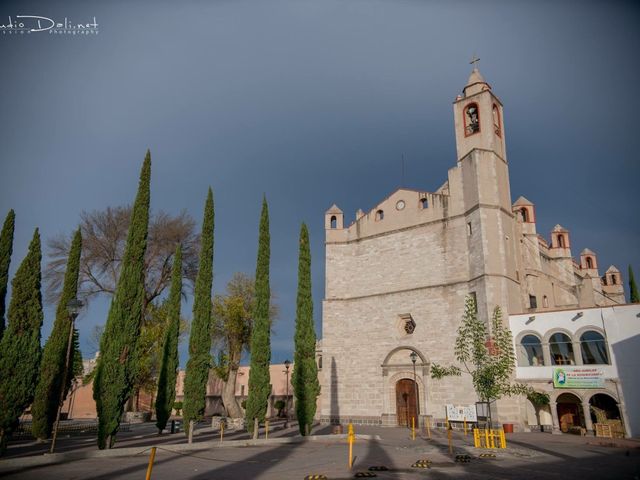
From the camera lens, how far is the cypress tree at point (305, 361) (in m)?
19.7

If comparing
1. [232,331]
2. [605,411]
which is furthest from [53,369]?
[605,411]

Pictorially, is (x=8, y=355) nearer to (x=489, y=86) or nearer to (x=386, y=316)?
(x=386, y=316)

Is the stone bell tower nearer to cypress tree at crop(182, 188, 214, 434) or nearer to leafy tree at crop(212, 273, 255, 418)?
cypress tree at crop(182, 188, 214, 434)

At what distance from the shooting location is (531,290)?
27.7 meters

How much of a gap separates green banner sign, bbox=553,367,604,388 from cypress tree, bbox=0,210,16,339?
22.7 m

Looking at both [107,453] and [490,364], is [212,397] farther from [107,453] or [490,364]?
[490,364]

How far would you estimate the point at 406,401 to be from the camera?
2634 centimetres

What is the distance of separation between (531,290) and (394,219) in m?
9.23

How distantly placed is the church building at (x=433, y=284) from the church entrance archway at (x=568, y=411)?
42 centimetres

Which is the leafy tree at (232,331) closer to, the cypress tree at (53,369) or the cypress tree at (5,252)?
the cypress tree at (53,369)

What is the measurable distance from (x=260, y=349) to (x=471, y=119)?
19.2m

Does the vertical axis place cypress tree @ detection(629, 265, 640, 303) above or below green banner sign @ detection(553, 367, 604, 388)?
above

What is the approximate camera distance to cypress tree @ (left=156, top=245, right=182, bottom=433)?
21419 millimetres

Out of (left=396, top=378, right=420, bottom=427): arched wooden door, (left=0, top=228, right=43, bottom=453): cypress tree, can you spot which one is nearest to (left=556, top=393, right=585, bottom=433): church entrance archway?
(left=396, top=378, right=420, bottom=427): arched wooden door
